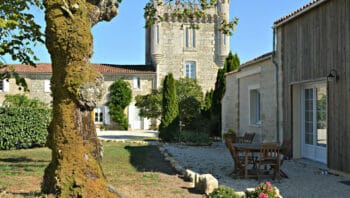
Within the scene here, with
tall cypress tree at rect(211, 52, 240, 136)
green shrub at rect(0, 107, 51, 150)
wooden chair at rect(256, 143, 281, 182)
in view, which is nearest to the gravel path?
wooden chair at rect(256, 143, 281, 182)

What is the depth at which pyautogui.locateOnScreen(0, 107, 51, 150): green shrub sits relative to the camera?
16234 mm

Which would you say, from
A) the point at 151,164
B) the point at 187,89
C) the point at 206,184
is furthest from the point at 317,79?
the point at 187,89

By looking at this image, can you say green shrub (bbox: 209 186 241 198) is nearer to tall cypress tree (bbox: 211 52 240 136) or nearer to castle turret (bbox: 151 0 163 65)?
tall cypress tree (bbox: 211 52 240 136)

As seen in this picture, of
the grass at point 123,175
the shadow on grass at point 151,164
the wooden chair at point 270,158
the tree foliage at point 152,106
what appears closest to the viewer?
the grass at point 123,175

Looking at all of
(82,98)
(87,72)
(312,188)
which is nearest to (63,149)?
(82,98)

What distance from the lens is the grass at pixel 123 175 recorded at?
7.35 meters

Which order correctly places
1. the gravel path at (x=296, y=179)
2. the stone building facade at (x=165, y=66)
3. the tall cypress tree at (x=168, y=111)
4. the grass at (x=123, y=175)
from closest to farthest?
the grass at (x=123, y=175) → the gravel path at (x=296, y=179) → the tall cypress tree at (x=168, y=111) → the stone building facade at (x=165, y=66)

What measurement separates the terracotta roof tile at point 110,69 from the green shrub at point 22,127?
20.7m

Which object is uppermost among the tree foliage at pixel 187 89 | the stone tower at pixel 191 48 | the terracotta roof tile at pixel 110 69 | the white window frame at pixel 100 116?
the stone tower at pixel 191 48

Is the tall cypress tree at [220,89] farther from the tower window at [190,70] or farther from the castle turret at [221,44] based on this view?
the castle turret at [221,44]

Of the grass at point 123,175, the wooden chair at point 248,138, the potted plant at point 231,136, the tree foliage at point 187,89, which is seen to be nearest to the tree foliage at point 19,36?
the grass at point 123,175

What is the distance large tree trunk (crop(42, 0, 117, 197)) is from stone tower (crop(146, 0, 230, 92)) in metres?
32.8

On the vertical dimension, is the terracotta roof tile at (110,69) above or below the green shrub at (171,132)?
above

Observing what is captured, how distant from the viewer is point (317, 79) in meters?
10.3
